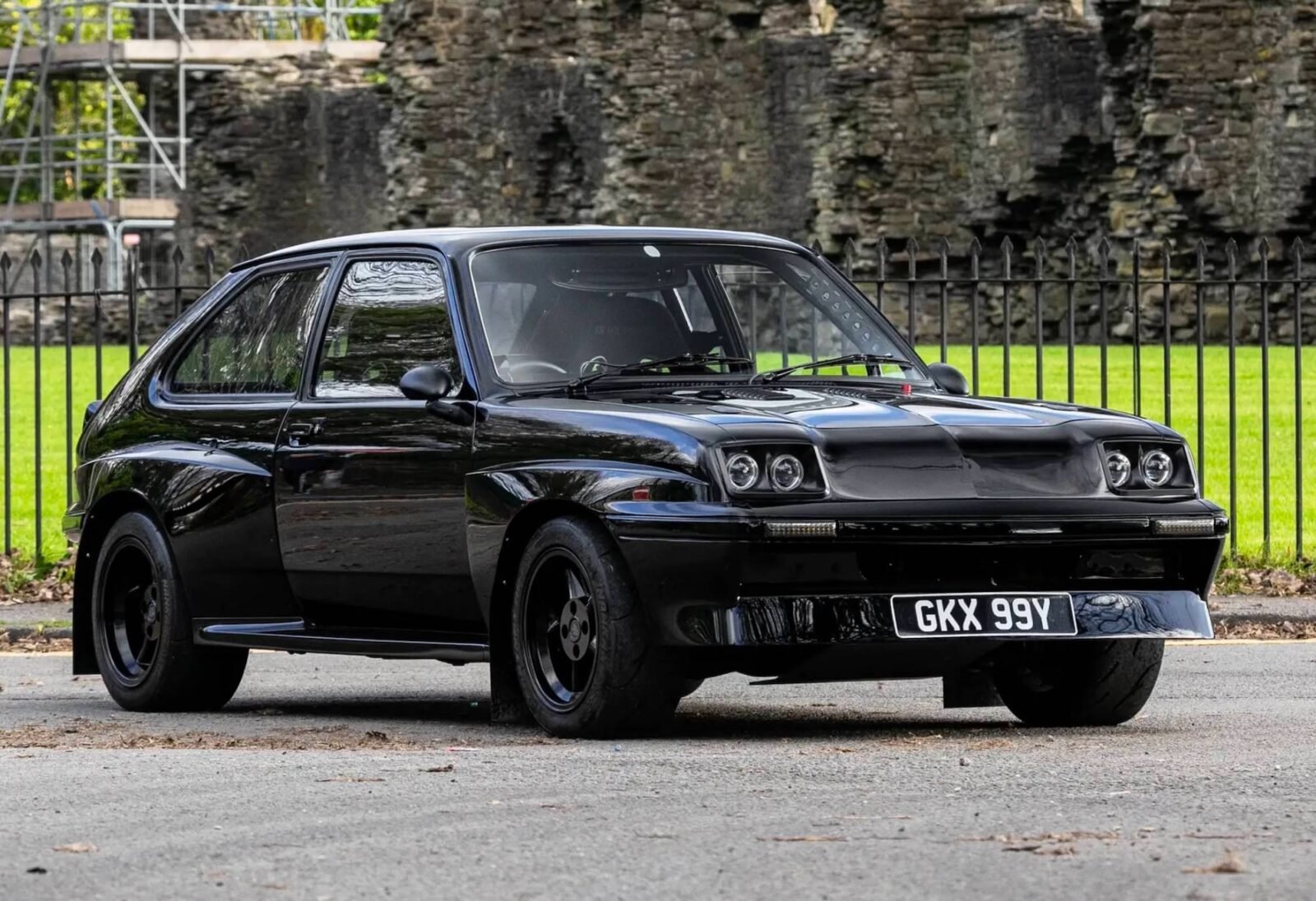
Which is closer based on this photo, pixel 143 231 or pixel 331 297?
pixel 331 297

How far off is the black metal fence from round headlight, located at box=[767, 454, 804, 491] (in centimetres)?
205

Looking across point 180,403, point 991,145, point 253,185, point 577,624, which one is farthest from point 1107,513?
point 253,185

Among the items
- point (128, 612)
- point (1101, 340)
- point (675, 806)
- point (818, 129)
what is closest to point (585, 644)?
point (675, 806)

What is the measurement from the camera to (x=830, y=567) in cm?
807

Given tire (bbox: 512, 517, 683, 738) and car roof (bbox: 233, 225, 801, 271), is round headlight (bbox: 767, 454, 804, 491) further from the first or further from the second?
car roof (bbox: 233, 225, 801, 271)

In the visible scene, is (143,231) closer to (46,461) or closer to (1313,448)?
(46,461)

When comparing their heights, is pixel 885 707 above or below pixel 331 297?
below

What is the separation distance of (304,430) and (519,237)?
3.19 ft

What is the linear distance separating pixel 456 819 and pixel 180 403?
3.96 meters

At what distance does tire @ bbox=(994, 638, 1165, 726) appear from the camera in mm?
8945

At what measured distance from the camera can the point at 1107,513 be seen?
329 inches

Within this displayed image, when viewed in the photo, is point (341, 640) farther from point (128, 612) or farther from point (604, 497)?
point (604, 497)

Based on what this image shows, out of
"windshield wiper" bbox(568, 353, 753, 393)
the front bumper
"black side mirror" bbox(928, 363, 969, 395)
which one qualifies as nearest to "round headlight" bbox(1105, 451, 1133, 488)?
the front bumper

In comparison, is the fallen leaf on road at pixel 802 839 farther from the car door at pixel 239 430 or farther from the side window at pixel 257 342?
the side window at pixel 257 342
